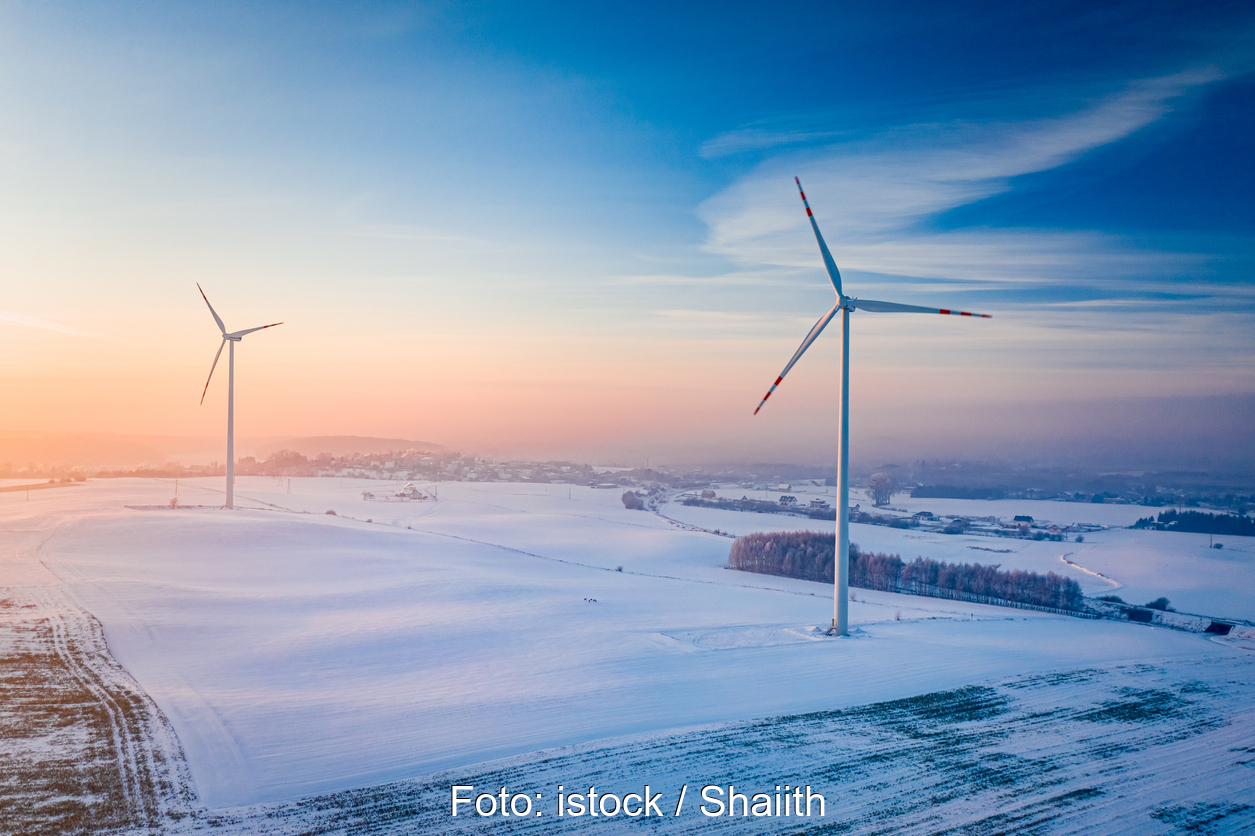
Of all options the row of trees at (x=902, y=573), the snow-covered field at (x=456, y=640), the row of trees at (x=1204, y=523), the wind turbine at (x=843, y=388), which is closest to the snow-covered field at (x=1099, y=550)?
the snow-covered field at (x=456, y=640)

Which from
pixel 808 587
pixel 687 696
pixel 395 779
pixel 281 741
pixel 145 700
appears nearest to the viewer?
pixel 395 779

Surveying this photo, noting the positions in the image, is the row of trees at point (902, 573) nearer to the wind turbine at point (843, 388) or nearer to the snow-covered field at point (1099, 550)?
the snow-covered field at point (1099, 550)

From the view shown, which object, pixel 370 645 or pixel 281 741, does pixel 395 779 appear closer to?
pixel 281 741

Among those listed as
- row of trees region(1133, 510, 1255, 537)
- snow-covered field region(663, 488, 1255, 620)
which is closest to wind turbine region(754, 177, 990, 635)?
snow-covered field region(663, 488, 1255, 620)

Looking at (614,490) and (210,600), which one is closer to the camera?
(210,600)

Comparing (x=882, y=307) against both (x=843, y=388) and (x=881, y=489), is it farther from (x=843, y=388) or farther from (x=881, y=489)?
(x=881, y=489)

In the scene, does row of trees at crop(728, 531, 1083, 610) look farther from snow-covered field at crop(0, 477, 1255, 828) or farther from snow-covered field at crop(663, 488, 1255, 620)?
snow-covered field at crop(0, 477, 1255, 828)

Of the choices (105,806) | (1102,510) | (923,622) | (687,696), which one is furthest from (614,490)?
(105,806)
